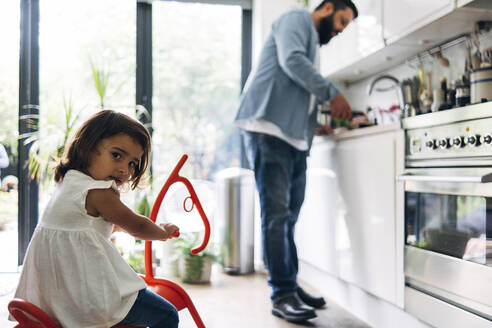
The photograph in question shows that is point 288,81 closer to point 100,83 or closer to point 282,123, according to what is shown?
point 282,123

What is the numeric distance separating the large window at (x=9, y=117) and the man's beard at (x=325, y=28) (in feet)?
6.84

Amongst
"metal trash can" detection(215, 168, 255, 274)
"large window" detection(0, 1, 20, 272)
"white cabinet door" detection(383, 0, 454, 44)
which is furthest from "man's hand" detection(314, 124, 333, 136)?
"large window" detection(0, 1, 20, 272)

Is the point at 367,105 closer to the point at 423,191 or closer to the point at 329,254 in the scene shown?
the point at 329,254

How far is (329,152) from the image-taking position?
244cm

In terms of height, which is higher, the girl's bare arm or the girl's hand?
the girl's bare arm

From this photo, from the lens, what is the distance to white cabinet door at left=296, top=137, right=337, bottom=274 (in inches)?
93.4

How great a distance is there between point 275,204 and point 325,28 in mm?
923

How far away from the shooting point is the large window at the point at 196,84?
339 cm

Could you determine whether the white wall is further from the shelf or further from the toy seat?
the toy seat

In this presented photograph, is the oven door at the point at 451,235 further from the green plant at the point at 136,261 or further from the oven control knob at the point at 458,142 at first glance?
the green plant at the point at 136,261

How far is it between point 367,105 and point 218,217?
3.99 ft

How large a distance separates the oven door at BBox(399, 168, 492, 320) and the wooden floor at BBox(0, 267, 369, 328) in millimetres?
521

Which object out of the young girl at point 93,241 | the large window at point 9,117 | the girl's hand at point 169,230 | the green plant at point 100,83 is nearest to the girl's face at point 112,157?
the young girl at point 93,241

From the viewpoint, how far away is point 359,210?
2.09 metres
